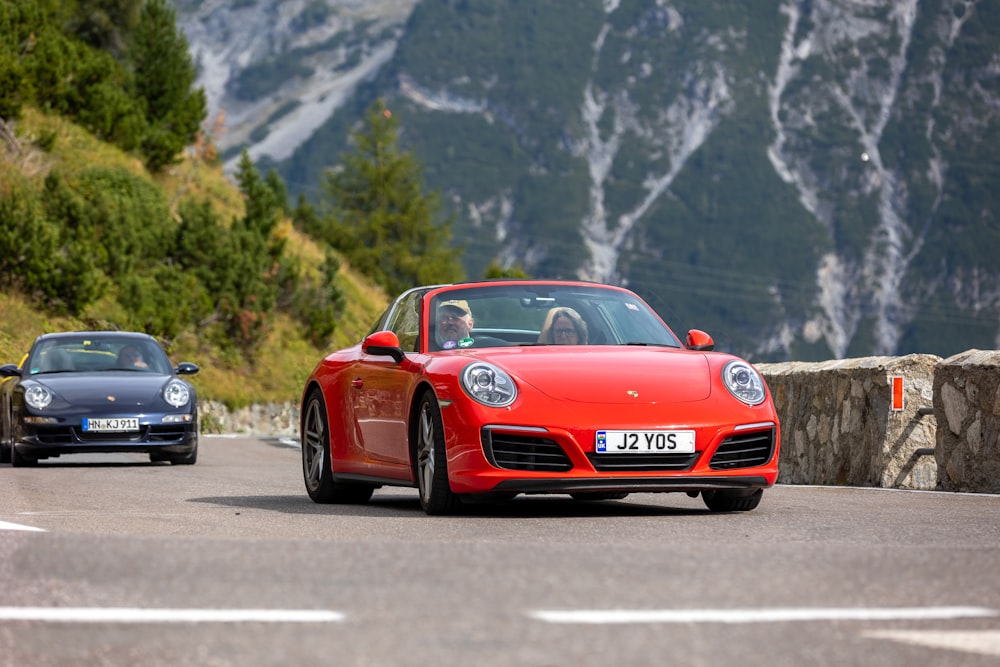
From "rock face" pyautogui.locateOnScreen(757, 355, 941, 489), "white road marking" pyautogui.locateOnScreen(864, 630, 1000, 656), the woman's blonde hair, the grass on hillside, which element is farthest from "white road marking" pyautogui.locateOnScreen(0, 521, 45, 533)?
the grass on hillside

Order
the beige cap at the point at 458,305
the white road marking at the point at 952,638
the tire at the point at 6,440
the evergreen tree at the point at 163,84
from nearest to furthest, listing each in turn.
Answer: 1. the white road marking at the point at 952,638
2. the beige cap at the point at 458,305
3. the tire at the point at 6,440
4. the evergreen tree at the point at 163,84

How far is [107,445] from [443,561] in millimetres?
12239

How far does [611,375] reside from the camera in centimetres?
945

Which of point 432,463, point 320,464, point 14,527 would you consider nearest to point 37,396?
point 320,464

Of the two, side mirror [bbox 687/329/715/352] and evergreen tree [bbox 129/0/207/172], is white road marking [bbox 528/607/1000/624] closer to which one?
side mirror [bbox 687/329/715/352]

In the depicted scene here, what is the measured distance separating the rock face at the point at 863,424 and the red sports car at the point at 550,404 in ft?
13.5

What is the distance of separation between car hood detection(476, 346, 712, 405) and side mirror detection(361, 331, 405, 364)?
79cm

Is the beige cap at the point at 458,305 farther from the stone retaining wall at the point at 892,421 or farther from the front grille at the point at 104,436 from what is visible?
the front grille at the point at 104,436

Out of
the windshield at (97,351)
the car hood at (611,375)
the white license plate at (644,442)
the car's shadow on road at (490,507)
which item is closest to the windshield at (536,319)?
the car hood at (611,375)

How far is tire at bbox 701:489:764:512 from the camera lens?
9.95 m

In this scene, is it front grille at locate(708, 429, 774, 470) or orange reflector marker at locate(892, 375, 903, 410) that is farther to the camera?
orange reflector marker at locate(892, 375, 903, 410)

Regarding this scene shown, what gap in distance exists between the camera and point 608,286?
11.0 meters

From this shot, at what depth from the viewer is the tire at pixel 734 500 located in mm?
9945

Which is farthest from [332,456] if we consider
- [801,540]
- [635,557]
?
[635,557]
